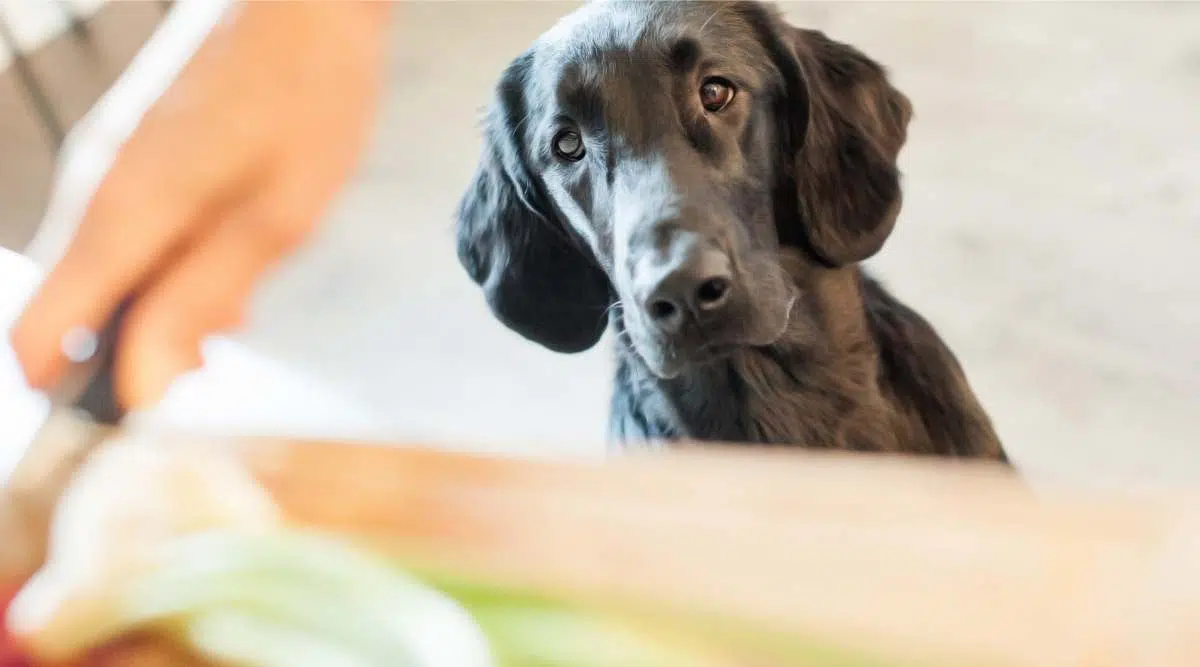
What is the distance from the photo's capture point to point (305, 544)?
35 centimetres

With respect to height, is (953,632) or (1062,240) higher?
(1062,240)

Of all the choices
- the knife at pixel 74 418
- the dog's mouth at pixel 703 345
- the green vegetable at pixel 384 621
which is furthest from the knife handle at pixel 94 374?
the dog's mouth at pixel 703 345

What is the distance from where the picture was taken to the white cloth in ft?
1.40

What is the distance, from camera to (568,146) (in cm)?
47

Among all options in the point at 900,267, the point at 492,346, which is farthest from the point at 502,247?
the point at 900,267

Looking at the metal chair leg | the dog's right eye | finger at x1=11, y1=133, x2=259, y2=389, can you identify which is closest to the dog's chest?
the dog's right eye

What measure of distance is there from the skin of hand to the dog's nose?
7.4 inches

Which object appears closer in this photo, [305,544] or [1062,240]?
[305,544]

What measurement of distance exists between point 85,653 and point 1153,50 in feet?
1.73

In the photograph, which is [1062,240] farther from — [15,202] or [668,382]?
[15,202]

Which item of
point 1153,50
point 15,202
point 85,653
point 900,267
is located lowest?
point 85,653

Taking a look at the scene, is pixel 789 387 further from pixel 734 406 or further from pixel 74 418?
pixel 74 418

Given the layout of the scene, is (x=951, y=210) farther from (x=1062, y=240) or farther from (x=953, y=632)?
(x=953, y=632)

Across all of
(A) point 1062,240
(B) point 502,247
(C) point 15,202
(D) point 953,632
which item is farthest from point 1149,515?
(C) point 15,202
